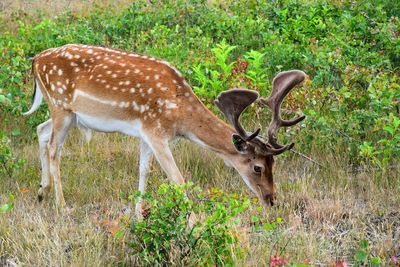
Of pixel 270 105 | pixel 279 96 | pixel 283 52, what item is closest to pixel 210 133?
pixel 270 105

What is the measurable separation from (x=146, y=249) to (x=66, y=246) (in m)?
0.76

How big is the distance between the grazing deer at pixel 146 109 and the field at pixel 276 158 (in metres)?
0.34

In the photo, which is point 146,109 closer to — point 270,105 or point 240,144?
point 240,144

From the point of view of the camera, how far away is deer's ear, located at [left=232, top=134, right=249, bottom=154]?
19.5 ft

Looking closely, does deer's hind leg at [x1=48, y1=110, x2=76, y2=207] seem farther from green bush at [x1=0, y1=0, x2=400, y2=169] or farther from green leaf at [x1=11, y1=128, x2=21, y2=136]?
green leaf at [x1=11, y1=128, x2=21, y2=136]

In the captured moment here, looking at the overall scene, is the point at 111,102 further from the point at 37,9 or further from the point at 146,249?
the point at 37,9

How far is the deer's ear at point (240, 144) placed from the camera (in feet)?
19.5

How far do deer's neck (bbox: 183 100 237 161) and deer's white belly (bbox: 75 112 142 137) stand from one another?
1.50ft

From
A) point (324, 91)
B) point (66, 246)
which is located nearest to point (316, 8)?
point (324, 91)

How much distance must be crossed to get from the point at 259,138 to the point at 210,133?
492 millimetres

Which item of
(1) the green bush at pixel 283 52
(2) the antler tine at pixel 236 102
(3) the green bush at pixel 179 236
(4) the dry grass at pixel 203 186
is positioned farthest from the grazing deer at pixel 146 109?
(3) the green bush at pixel 179 236

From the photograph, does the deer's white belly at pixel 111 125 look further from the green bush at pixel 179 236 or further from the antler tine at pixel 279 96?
the green bush at pixel 179 236

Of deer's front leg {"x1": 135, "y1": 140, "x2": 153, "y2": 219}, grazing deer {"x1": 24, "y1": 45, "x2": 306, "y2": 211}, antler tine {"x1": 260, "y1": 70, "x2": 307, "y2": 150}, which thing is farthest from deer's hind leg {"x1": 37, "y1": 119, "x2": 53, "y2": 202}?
antler tine {"x1": 260, "y1": 70, "x2": 307, "y2": 150}

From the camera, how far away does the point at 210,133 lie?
20.4ft
